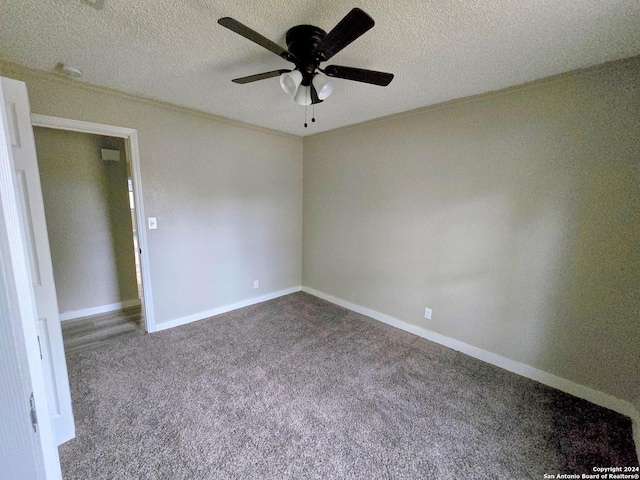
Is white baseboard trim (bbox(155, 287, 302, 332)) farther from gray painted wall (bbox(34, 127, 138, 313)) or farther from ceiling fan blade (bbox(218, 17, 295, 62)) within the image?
ceiling fan blade (bbox(218, 17, 295, 62))

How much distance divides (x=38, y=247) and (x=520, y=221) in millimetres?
3333

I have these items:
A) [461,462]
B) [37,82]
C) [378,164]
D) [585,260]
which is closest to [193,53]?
[37,82]

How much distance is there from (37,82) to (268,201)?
237 centimetres

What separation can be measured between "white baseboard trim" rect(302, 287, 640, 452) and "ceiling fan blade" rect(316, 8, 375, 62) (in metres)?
2.75

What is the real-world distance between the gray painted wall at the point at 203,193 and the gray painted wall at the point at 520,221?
1265 mm

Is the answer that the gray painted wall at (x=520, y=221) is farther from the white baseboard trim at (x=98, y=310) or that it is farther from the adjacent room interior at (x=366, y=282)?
the white baseboard trim at (x=98, y=310)

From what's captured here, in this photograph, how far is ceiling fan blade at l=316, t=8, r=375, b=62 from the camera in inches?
40.6

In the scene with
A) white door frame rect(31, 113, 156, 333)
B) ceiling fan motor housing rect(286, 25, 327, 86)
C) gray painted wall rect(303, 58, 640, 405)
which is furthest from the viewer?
white door frame rect(31, 113, 156, 333)

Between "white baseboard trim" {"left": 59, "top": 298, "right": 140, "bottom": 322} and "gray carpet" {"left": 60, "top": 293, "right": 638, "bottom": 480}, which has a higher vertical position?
"white baseboard trim" {"left": 59, "top": 298, "right": 140, "bottom": 322}

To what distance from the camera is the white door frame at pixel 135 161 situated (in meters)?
2.21

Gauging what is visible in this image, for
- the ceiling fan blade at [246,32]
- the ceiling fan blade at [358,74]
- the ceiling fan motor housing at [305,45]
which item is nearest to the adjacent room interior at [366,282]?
the ceiling fan blade at [358,74]

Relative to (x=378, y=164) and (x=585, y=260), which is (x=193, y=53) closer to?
(x=378, y=164)

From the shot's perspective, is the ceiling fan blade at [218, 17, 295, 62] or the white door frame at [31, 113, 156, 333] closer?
the ceiling fan blade at [218, 17, 295, 62]

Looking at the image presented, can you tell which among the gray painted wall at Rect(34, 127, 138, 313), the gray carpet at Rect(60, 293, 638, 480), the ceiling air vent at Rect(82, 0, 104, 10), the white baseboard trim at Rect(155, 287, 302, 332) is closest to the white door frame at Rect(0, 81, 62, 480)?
the gray carpet at Rect(60, 293, 638, 480)
